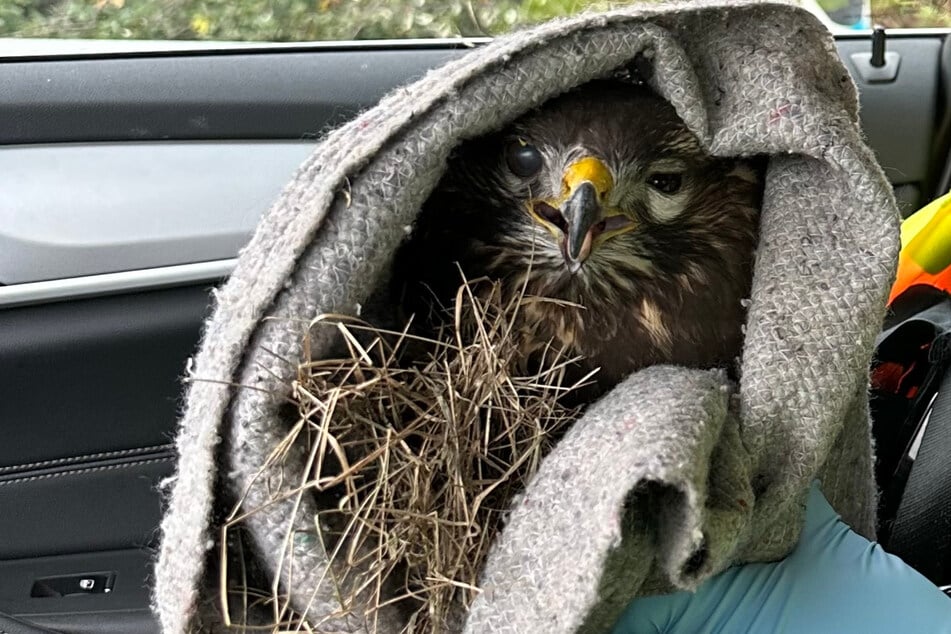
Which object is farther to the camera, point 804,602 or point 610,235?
point 610,235

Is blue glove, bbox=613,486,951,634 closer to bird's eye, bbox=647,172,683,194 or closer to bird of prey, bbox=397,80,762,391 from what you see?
bird of prey, bbox=397,80,762,391

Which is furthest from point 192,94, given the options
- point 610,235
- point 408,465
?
point 408,465

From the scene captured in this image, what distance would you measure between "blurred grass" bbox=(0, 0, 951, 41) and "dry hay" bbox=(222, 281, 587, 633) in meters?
1.04

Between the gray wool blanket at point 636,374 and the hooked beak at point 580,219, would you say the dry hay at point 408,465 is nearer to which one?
the gray wool blanket at point 636,374

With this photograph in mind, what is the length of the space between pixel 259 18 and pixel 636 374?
1406 mm

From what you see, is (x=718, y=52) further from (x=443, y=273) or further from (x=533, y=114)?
(x=443, y=273)

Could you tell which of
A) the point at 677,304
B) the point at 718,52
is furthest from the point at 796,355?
the point at 718,52

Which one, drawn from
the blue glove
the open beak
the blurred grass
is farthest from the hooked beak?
the blurred grass

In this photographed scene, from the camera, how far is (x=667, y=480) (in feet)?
2.80

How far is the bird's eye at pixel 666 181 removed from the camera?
1.29 meters

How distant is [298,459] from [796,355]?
58 centimetres

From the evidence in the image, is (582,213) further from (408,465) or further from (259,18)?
(259,18)

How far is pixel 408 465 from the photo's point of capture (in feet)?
3.37

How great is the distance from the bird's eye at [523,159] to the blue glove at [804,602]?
0.57 meters
